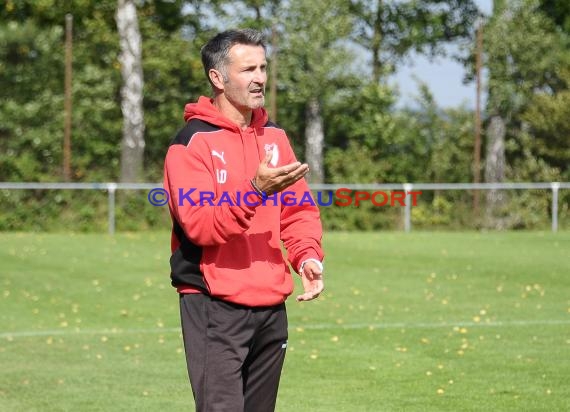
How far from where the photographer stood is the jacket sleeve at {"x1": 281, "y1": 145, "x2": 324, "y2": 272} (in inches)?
205

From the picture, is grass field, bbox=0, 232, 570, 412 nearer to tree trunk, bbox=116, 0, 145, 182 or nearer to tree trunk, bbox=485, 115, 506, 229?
tree trunk, bbox=116, 0, 145, 182

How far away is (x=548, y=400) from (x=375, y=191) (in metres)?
21.6

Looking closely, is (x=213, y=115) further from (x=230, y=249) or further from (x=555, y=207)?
(x=555, y=207)

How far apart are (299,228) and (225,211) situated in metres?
0.62

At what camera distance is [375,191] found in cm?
3005

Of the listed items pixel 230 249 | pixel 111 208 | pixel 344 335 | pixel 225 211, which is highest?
pixel 225 211

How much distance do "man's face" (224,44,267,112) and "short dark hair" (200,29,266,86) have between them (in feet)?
0.07

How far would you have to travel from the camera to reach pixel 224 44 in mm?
5016

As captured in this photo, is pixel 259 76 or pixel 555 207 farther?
pixel 555 207

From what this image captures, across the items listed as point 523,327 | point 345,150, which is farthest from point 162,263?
point 345,150

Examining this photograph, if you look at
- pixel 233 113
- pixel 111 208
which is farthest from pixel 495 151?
pixel 233 113

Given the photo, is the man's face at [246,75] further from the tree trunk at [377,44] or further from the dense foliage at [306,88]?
the tree trunk at [377,44]

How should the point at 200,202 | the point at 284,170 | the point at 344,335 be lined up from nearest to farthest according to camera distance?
the point at 284,170 < the point at 200,202 < the point at 344,335

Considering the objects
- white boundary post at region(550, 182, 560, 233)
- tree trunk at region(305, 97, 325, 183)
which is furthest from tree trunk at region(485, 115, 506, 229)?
white boundary post at region(550, 182, 560, 233)
